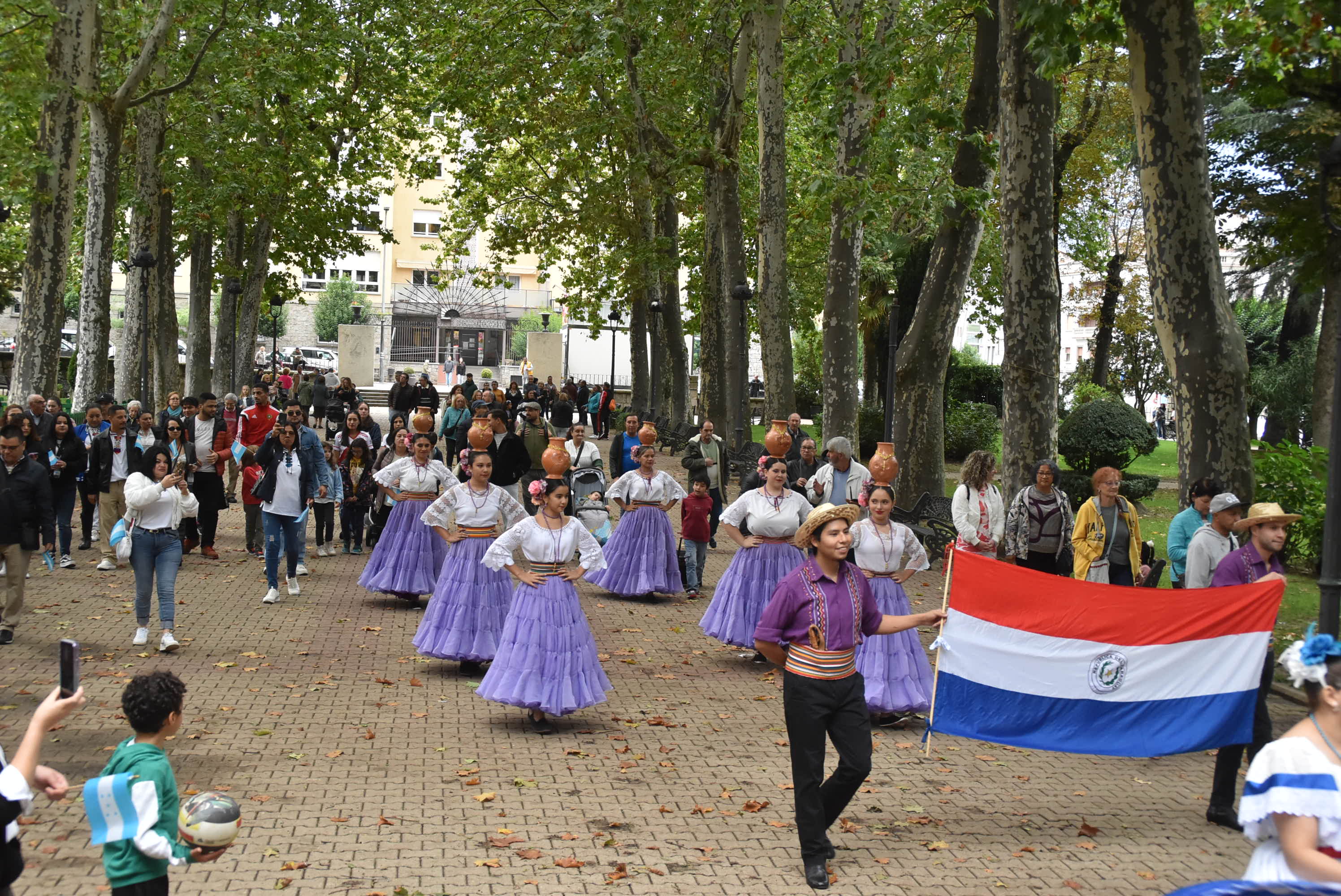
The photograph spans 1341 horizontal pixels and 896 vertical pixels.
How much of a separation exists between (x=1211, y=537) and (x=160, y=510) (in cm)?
805

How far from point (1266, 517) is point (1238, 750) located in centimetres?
132

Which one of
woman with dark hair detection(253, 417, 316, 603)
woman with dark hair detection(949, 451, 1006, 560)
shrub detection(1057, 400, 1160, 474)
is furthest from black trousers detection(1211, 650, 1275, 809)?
shrub detection(1057, 400, 1160, 474)

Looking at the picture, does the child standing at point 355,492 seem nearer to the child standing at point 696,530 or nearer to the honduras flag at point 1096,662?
the child standing at point 696,530

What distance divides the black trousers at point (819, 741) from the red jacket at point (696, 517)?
811 cm

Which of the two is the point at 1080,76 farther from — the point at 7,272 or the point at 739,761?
the point at 7,272

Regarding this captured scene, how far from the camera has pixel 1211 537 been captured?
29.6 feet

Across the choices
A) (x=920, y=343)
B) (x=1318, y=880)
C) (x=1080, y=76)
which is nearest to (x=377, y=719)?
(x=1318, y=880)

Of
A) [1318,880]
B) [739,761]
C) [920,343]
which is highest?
[920,343]

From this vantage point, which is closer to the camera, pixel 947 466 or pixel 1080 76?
pixel 1080 76

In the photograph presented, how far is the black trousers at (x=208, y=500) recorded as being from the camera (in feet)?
55.8

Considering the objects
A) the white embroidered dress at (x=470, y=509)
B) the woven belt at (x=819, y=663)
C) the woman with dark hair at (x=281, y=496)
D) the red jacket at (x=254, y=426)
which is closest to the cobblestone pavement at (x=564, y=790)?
the woven belt at (x=819, y=663)

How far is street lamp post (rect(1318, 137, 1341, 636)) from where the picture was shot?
7914 millimetres

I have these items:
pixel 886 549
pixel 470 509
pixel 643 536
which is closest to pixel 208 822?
pixel 886 549

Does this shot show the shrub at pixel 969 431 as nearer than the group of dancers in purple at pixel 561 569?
No
